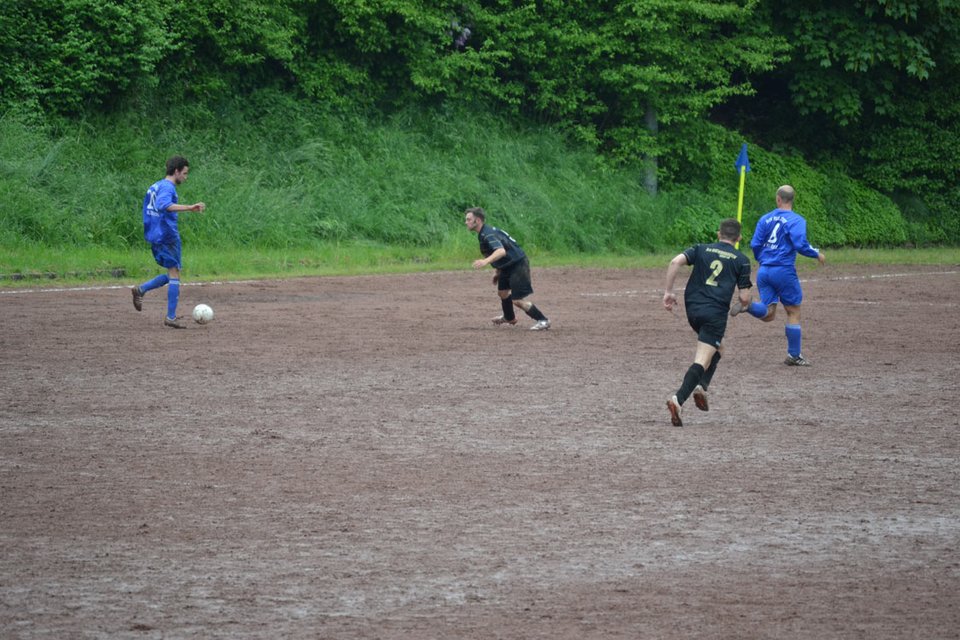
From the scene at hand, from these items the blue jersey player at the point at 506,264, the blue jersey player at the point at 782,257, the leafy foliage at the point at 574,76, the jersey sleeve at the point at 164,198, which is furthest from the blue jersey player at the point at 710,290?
the leafy foliage at the point at 574,76

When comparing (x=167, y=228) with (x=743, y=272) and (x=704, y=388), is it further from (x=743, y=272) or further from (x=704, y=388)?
(x=704, y=388)

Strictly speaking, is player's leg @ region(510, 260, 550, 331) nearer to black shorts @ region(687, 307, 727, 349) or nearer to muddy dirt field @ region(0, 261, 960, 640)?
muddy dirt field @ region(0, 261, 960, 640)

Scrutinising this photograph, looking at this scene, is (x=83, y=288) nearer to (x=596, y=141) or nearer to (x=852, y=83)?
(x=596, y=141)

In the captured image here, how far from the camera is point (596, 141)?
3588 cm

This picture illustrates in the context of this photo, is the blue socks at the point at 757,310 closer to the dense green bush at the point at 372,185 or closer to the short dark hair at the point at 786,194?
the short dark hair at the point at 786,194

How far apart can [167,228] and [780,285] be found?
24.5 ft

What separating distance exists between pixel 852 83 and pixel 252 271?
2179 cm

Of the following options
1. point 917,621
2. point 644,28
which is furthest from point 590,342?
point 644,28

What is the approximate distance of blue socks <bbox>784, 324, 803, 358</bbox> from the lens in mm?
14125

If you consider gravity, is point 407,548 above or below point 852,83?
below

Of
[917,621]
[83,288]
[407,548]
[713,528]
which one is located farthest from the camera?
[83,288]

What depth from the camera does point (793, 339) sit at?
556 inches

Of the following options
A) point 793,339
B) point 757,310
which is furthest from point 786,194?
point 793,339

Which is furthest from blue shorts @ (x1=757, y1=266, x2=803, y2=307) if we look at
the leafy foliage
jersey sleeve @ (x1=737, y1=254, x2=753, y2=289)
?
the leafy foliage
